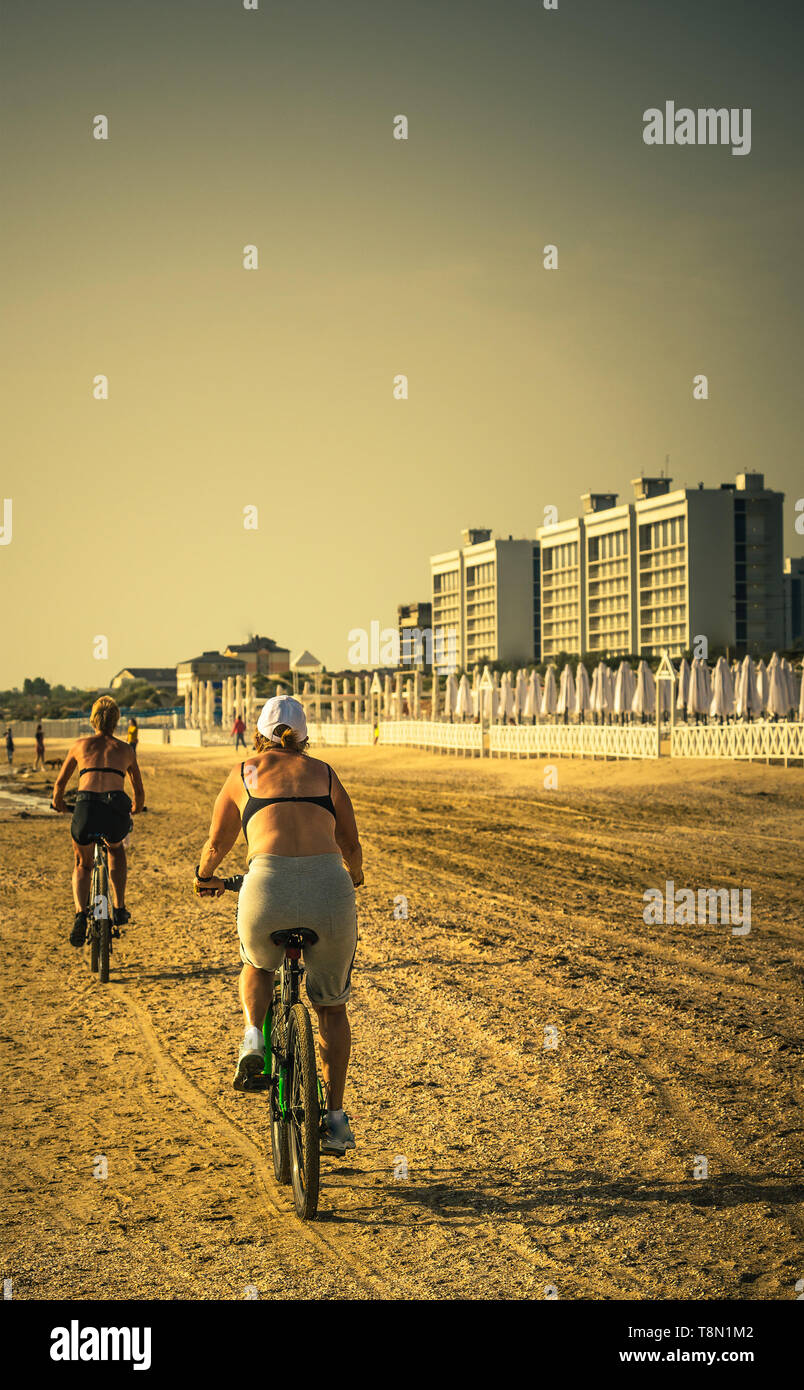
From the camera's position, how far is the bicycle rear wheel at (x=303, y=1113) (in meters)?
4.39

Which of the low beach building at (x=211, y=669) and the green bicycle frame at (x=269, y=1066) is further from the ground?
the low beach building at (x=211, y=669)

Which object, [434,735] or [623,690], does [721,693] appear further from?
[434,735]

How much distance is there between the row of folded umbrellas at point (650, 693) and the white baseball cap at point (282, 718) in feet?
85.2

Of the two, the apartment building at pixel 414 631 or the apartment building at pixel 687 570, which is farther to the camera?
the apartment building at pixel 414 631

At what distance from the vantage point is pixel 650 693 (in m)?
42.6

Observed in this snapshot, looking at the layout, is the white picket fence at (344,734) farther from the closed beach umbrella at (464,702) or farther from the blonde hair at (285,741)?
the blonde hair at (285,741)

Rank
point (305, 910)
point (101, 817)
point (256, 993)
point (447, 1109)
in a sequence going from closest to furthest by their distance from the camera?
point (305, 910) → point (256, 993) → point (447, 1109) → point (101, 817)

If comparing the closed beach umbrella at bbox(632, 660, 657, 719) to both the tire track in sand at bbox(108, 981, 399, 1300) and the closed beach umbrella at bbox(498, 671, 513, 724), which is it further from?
the tire track in sand at bbox(108, 981, 399, 1300)

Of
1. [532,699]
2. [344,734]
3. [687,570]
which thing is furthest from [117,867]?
[687,570]

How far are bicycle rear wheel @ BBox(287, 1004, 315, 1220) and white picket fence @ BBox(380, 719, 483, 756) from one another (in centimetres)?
3905

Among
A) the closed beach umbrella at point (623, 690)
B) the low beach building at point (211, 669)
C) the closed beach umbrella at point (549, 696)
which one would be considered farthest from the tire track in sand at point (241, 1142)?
the low beach building at point (211, 669)

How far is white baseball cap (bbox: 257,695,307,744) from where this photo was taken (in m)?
4.87

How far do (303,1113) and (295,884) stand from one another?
76 centimetres
